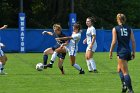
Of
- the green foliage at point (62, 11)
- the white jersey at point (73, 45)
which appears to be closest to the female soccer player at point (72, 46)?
the white jersey at point (73, 45)

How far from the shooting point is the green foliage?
48031 millimetres

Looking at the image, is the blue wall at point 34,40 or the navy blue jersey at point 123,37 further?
the blue wall at point 34,40

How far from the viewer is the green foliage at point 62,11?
48.0m

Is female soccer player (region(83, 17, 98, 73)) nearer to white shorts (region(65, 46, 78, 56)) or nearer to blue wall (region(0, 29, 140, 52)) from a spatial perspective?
white shorts (region(65, 46, 78, 56))

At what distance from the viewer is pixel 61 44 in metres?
18.4

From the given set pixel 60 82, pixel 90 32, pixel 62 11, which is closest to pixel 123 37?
pixel 60 82

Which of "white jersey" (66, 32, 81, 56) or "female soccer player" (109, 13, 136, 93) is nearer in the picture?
"female soccer player" (109, 13, 136, 93)

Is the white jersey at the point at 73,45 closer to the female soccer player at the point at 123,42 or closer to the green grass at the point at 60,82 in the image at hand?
the green grass at the point at 60,82

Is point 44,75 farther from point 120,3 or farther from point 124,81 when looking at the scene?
point 120,3

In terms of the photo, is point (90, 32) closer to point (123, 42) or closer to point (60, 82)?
point (60, 82)

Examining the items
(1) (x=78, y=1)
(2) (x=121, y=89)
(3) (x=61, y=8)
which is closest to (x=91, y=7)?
(1) (x=78, y=1)

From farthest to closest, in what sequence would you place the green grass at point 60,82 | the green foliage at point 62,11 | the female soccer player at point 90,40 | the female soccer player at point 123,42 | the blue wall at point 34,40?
1. the green foliage at point 62,11
2. the blue wall at point 34,40
3. the female soccer player at point 90,40
4. the green grass at point 60,82
5. the female soccer player at point 123,42

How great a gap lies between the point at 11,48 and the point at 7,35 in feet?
3.25

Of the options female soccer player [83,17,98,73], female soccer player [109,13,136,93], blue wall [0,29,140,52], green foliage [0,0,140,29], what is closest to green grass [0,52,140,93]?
female soccer player [83,17,98,73]
